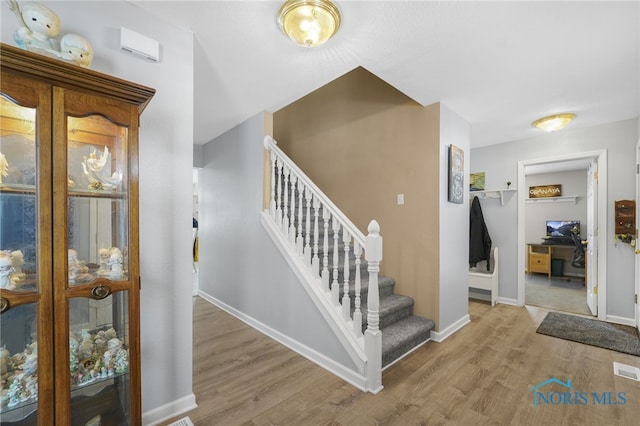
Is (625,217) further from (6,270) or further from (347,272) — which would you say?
(6,270)

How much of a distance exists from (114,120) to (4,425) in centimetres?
126

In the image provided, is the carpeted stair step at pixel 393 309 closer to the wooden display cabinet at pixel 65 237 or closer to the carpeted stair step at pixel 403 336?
the carpeted stair step at pixel 403 336

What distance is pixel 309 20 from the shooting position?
58.0 inches

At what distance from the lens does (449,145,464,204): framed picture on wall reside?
9.08 ft

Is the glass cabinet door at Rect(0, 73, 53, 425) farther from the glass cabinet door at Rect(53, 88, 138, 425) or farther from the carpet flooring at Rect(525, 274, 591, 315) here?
the carpet flooring at Rect(525, 274, 591, 315)

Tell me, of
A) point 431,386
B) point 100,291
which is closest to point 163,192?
point 100,291

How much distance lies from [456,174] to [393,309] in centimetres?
158

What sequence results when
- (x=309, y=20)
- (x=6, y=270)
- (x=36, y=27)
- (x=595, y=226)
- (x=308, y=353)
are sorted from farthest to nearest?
(x=595, y=226), (x=308, y=353), (x=309, y=20), (x=36, y=27), (x=6, y=270)

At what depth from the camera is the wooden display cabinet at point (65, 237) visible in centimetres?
100

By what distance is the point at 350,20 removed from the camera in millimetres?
1589

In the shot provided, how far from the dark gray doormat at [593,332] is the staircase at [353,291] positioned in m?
1.52

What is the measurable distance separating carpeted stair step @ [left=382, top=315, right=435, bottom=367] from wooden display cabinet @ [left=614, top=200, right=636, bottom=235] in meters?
2.61

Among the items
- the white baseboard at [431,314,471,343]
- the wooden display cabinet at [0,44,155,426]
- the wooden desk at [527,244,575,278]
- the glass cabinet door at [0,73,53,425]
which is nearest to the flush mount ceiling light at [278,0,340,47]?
the wooden display cabinet at [0,44,155,426]

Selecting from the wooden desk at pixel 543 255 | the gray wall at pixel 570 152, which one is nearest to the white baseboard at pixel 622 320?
the gray wall at pixel 570 152
